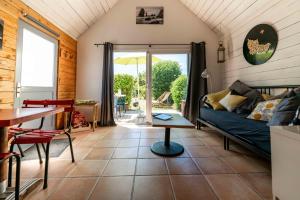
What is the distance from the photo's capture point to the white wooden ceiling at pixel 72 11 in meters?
2.81

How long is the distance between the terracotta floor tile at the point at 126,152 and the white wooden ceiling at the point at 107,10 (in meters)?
2.58

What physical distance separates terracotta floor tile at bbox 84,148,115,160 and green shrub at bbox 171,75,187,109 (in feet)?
8.14

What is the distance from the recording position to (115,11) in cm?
426

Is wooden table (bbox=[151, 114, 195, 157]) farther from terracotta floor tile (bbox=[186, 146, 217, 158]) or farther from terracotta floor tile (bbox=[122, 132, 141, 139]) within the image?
terracotta floor tile (bbox=[122, 132, 141, 139])

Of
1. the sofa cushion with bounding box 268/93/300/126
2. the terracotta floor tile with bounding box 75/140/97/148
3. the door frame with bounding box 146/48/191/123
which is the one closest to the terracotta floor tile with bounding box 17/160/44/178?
the terracotta floor tile with bounding box 75/140/97/148

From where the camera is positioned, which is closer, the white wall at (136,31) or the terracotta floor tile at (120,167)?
the terracotta floor tile at (120,167)

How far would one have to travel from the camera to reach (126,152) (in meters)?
2.41

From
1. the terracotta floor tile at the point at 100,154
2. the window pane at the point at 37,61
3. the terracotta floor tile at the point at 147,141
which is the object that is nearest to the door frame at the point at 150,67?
the terracotta floor tile at the point at 147,141

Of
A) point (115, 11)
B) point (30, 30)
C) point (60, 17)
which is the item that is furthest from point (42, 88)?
point (115, 11)

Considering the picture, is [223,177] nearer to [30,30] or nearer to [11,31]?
[11,31]

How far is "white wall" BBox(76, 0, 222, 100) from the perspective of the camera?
4.25m

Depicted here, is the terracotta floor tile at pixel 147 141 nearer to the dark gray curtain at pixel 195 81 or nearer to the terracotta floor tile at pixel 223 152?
the terracotta floor tile at pixel 223 152

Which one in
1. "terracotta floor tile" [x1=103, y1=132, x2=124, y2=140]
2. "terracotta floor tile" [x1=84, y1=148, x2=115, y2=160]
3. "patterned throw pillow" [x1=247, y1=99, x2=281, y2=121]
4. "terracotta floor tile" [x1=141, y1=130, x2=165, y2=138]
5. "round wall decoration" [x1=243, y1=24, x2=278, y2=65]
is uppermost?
"round wall decoration" [x1=243, y1=24, x2=278, y2=65]

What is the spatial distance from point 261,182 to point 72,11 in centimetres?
405
